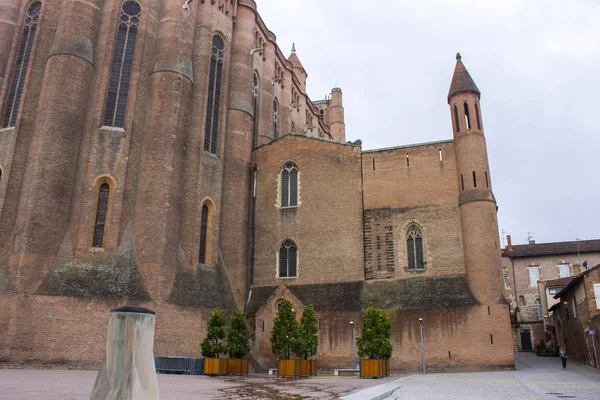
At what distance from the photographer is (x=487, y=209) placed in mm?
27891

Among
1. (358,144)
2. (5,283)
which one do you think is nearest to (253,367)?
(5,283)

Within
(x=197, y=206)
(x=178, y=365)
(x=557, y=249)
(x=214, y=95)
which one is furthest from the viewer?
(x=557, y=249)

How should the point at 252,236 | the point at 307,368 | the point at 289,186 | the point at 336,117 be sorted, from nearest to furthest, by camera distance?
the point at 307,368, the point at 252,236, the point at 289,186, the point at 336,117

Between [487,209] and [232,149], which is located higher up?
[232,149]

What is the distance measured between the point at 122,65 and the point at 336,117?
41279mm

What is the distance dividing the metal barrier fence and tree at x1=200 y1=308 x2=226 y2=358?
0.87 meters

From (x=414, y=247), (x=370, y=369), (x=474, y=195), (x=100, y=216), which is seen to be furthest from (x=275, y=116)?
(x=370, y=369)

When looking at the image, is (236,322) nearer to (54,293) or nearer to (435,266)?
(54,293)

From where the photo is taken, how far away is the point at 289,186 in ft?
107

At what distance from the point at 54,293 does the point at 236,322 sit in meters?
8.18

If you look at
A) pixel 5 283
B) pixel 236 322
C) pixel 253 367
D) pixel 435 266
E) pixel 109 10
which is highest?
pixel 109 10

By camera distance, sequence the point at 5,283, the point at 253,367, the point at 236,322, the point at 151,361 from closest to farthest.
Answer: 1. the point at 151,361
2. the point at 5,283
3. the point at 236,322
4. the point at 253,367

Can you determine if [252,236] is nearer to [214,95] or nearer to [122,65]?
[214,95]

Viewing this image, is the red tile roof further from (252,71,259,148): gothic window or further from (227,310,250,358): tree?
(227,310,250,358): tree
